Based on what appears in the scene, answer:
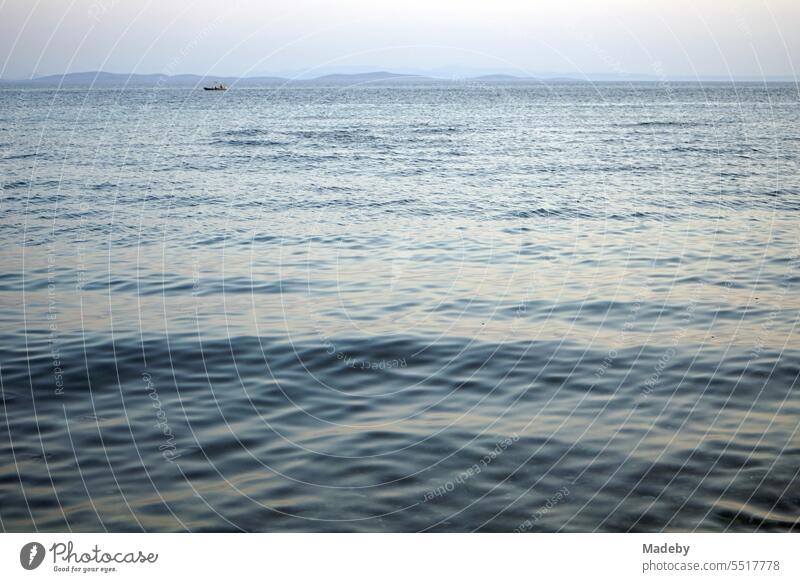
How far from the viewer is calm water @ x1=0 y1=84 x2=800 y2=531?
26.2 feet

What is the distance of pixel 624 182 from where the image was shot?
3344 centimetres

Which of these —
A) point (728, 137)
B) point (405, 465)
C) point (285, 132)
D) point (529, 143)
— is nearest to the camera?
point (405, 465)

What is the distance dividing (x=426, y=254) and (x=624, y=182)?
16425 millimetres

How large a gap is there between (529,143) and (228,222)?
101 ft

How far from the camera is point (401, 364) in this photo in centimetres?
1170

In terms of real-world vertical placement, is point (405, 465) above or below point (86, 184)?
below

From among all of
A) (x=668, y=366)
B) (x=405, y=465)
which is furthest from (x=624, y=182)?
(x=405, y=465)

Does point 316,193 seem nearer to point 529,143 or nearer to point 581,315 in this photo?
point 581,315

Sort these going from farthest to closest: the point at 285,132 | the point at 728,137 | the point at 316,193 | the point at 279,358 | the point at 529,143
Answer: the point at 285,132
the point at 728,137
the point at 529,143
the point at 316,193
the point at 279,358

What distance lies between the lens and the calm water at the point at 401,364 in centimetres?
800

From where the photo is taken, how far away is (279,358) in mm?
11891

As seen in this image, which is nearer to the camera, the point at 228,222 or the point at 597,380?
the point at 597,380
